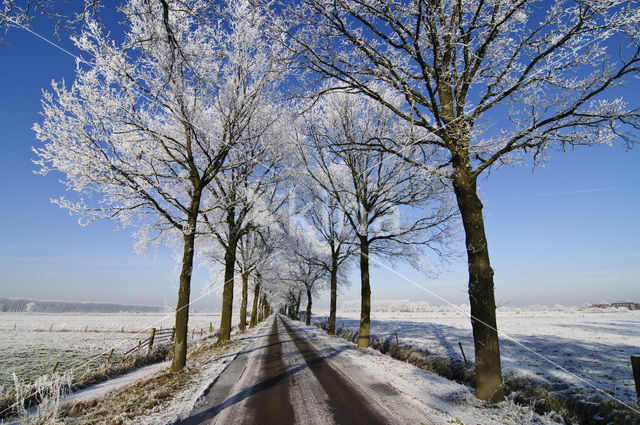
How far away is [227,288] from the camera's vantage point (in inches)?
534

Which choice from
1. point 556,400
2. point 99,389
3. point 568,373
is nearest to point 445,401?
point 556,400

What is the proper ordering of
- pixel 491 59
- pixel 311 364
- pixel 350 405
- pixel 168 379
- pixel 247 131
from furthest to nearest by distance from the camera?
pixel 247 131, pixel 311 364, pixel 168 379, pixel 491 59, pixel 350 405

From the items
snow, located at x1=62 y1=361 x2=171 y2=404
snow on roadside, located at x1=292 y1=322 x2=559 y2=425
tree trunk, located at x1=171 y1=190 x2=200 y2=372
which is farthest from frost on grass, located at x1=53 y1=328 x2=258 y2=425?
snow on roadside, located at x1=292 y1=322 x2=559 y2=425

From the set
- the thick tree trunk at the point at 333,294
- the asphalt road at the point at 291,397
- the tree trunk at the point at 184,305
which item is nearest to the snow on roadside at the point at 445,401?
the asphalt road at the point at 291,397

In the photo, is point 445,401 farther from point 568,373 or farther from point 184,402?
point 568,373

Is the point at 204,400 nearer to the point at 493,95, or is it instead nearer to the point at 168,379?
the point at 168,379

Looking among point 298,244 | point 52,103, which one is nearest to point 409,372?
point 52,103

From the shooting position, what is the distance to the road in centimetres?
429

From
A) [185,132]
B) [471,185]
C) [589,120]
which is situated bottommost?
[471,185]

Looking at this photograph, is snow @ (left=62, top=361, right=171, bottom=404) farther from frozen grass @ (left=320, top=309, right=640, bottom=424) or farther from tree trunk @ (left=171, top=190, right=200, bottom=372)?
frozen grass @ (left=320, top=309, right=640, bottom=424)

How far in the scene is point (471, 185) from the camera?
555 cm

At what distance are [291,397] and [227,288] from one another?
909 centimetres

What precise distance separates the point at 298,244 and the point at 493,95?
16301 millimetres

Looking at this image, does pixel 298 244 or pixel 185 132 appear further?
pixel 298 244
